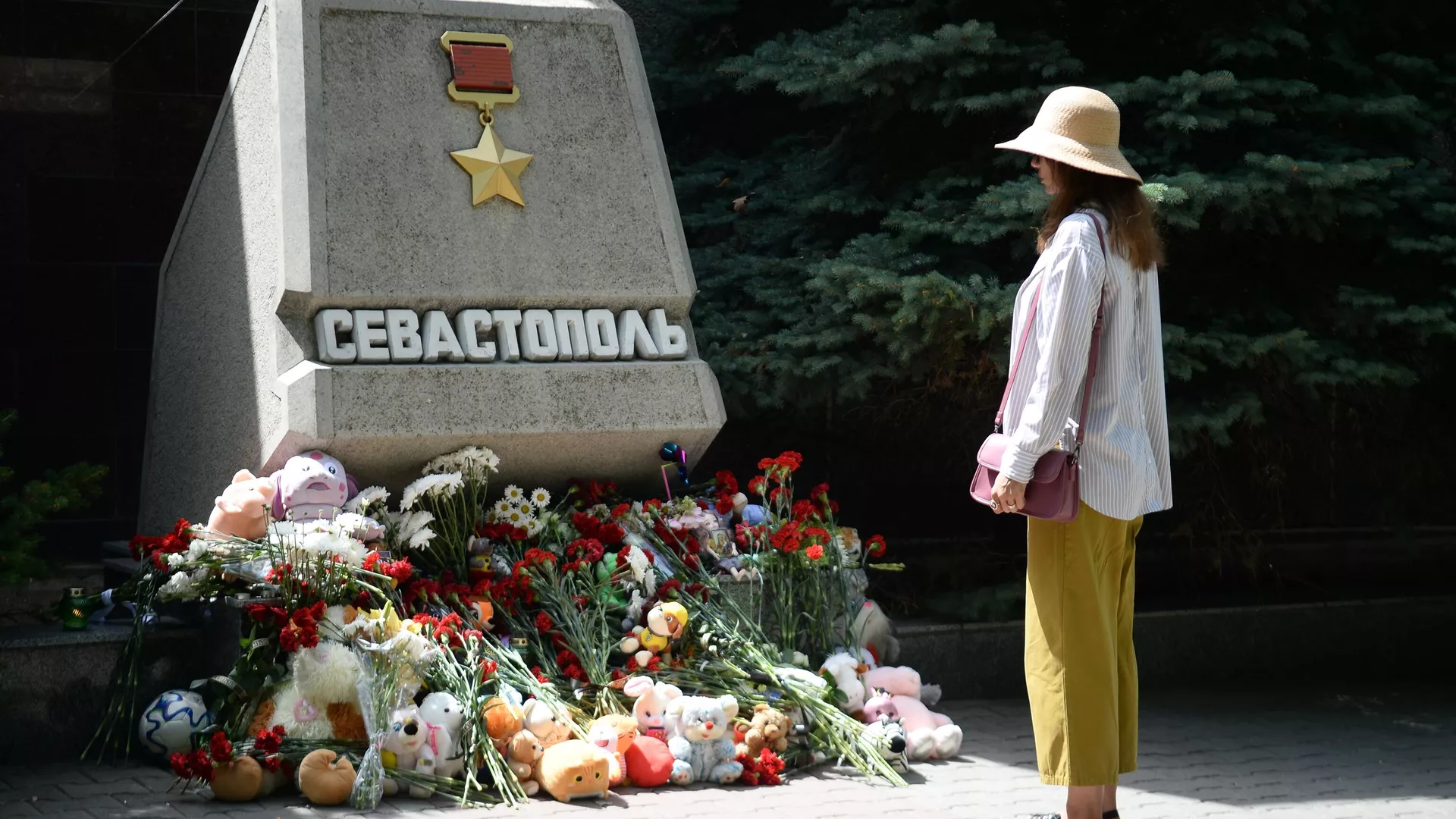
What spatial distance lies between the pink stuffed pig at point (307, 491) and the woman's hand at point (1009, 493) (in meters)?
2.45

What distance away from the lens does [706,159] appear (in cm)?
815

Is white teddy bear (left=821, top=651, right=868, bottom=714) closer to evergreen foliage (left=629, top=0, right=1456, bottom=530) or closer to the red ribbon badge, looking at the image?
evergreen foliage (left=629, top=0, right=1456, bottom=530)

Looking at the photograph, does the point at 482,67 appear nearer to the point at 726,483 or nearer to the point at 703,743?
the point at 726,483

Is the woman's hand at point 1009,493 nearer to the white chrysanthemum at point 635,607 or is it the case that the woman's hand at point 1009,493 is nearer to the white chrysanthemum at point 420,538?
the white chrysanthemum at point 635,607

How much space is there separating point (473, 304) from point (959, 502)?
343cm

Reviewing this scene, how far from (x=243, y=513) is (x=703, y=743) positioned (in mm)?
1732

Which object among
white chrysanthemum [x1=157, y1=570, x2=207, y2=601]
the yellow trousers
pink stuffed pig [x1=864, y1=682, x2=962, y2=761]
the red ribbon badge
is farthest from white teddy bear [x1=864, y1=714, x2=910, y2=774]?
the red ribbon badge

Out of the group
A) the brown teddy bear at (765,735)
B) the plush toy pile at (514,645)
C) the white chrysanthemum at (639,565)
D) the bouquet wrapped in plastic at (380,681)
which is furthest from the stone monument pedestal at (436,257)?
the brown teddy bear at (765,735)

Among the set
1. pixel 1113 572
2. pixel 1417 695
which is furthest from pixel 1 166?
pixel 1417 695

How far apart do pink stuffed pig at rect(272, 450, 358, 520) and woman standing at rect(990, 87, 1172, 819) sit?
8.09ft

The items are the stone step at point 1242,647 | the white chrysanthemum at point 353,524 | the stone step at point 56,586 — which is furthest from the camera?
the stone step at point 56,586

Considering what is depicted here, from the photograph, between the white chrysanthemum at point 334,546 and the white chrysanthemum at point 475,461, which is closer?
the white chrysanthemum at point 334,546

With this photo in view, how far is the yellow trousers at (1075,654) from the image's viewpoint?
4.02 m

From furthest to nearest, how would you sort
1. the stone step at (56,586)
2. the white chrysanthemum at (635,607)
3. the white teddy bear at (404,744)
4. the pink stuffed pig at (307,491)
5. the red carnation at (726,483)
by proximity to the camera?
the stone step at (56,586)
the red carnation at (726,483)
the white chrysanthemum at (635,607)
the pink stuffed pig at (307,491)
the white teddy bear at (404,744)
